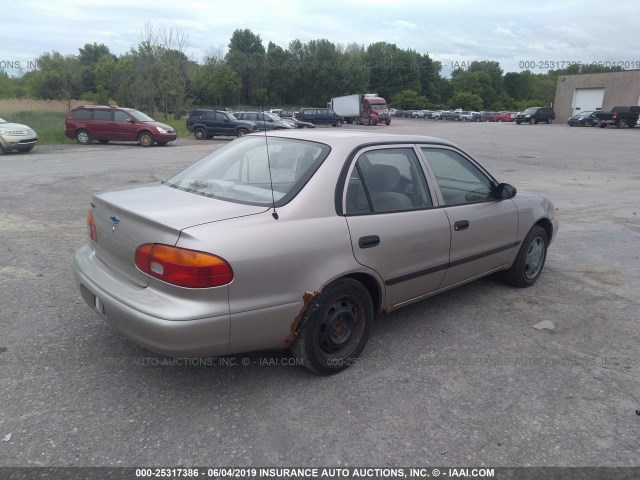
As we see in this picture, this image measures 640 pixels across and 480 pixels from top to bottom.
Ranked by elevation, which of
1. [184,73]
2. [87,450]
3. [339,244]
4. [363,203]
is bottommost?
[87,450]


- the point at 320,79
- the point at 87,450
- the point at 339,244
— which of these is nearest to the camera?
the point at 87,450

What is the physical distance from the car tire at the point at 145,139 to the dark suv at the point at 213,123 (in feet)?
19.4

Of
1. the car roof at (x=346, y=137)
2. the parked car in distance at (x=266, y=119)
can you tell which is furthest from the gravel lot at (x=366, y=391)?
the parked car in distance at (x=266, y=119)

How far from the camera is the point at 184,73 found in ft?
149

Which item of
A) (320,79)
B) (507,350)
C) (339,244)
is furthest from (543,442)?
(320,79)

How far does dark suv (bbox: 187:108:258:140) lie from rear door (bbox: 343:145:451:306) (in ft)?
81.0

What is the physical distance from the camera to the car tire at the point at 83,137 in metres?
22.6

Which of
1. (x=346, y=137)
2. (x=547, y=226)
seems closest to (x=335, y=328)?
(x=346, y=137)

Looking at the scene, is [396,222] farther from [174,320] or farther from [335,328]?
[174,320]

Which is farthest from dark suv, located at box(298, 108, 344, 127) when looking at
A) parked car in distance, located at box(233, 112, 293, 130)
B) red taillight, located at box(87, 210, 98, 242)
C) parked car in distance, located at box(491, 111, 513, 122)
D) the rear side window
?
red taillight, located at box(87, 210, 98, 242)

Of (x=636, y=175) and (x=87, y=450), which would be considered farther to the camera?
(x=636, y=175)

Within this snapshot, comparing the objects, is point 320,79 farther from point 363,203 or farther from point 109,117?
point 363,203

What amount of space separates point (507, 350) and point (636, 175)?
14048 millimetres

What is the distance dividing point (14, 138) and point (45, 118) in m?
15.7
